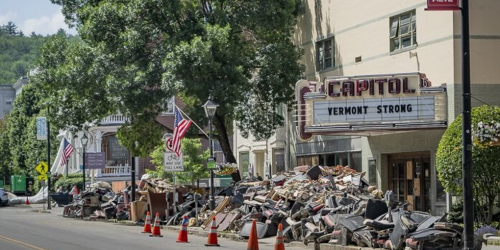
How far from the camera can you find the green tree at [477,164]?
2675 cm

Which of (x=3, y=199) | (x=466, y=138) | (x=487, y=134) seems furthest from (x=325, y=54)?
(x=3, y=199)

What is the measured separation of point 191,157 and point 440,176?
32629 mm

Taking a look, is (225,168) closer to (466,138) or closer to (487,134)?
(487,134)

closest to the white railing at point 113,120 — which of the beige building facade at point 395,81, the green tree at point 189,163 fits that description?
the green tree at point 189,163

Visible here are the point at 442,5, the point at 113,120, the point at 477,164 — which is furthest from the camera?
the point at 113,120

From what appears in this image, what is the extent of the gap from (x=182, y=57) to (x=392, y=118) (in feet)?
31.7

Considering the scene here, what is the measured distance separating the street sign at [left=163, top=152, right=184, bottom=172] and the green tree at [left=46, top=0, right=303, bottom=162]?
255cm

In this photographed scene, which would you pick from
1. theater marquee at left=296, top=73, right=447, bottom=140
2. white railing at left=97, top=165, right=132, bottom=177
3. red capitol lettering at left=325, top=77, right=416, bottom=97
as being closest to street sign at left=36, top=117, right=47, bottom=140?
white railing at left=97, top=165, right=132, bottom=177

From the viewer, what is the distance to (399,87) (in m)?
30.3

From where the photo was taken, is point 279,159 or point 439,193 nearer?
point 439,193

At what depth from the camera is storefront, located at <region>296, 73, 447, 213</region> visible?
99.7 feet

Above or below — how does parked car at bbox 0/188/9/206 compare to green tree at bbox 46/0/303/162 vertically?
below

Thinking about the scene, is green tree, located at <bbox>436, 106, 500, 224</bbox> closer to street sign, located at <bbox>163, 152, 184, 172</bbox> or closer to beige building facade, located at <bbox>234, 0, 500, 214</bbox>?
beige building facade, located at <bbox>234, 0, 500, 214</bbox>

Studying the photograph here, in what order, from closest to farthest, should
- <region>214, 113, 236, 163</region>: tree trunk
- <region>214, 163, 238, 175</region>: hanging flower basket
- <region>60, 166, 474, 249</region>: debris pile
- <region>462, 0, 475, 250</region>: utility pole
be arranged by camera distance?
<region>462, 0, 475, 250</region>: utility pole → <region>60, 166, 474, 249</region>: debris pile → <region>214, 163, 238, 175</region>: hanging flower basket → <region>214, 113, 236, 163</region>: tree trunk
